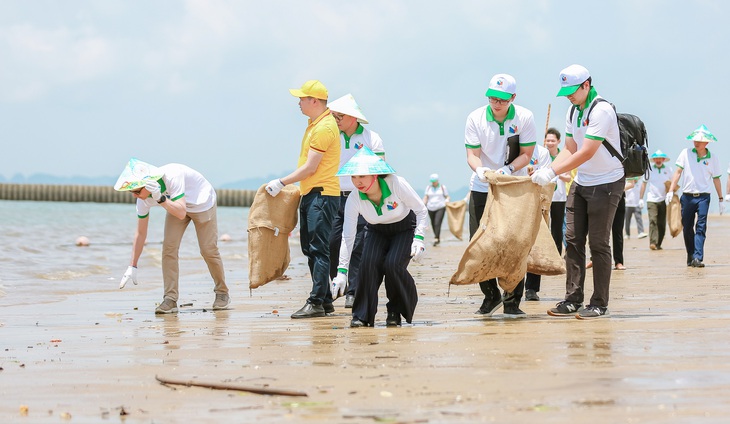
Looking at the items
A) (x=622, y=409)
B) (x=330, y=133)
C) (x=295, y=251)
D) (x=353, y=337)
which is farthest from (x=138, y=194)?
(x=295, y=251)

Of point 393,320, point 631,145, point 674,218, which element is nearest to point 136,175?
point 393,320

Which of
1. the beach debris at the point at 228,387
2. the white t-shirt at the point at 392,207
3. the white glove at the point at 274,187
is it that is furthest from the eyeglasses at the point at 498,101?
the beach debris at the point at 228,387

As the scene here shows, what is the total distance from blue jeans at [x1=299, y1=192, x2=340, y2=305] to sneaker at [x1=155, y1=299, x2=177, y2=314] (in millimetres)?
1323

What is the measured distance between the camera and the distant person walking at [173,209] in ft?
27.3

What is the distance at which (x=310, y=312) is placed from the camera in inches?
315

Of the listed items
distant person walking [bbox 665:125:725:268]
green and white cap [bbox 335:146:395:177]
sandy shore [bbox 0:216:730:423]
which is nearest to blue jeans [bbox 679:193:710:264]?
distant person walking [bbox 665:125:725:268]

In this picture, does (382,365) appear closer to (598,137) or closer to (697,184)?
(598,137)

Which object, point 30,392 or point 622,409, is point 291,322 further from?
point 622,409

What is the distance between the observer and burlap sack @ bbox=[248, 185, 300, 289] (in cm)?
846

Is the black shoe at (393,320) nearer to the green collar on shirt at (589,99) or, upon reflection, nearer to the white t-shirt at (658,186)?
the green collar on shirt at (589,99)

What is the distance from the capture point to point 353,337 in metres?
6.52

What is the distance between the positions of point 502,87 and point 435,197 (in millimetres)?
15059

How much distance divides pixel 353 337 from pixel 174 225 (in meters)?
2.83

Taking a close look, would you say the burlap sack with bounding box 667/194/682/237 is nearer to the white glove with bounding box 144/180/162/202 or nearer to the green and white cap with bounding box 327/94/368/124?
the green and white cap with bounding box 327/94/368/124
